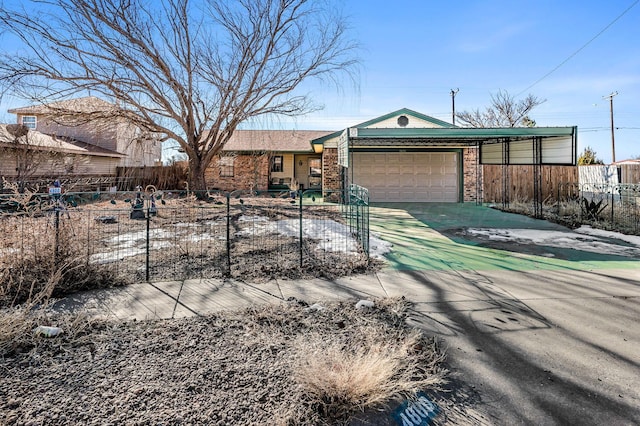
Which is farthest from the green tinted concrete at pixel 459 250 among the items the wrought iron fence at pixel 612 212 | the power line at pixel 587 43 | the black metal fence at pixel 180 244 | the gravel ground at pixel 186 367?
the power line at pixel 587 43

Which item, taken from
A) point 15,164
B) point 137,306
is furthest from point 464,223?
point 15,164

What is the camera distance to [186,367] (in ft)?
8.87

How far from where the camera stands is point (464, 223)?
34.4 feet

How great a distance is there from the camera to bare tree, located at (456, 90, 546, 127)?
3344 centimetres

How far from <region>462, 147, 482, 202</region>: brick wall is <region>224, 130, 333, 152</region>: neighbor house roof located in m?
8.27

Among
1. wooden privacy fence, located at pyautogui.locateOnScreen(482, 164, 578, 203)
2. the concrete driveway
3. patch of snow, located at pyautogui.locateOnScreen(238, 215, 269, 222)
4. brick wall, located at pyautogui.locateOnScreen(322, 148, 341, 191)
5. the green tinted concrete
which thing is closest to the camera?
the concrete driveway

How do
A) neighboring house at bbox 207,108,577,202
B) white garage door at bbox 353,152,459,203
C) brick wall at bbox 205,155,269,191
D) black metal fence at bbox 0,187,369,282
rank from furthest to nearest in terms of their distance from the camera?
brick wall at bbox 205,155,269,191 < white garage door at bbox 353,152,459,203 < neighboring house at bbox 207,108,577,202 < black metal fence at bbox 0,187,369,282

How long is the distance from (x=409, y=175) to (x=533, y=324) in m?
13.4

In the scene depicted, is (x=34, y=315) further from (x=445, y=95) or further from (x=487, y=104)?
(x=487, y=104)

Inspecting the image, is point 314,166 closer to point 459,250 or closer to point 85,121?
point 85,121

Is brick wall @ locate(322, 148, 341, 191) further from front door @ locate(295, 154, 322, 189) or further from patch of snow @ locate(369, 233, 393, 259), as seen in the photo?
patch of snow @ locate(369, 233, 393, 259)

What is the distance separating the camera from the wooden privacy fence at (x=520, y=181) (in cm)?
1588

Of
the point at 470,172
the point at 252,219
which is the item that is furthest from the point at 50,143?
the point at 470,172

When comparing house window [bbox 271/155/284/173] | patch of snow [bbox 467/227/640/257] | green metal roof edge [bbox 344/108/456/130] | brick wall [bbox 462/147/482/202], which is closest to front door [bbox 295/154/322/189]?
house window [bbox 271/155/284/173]
